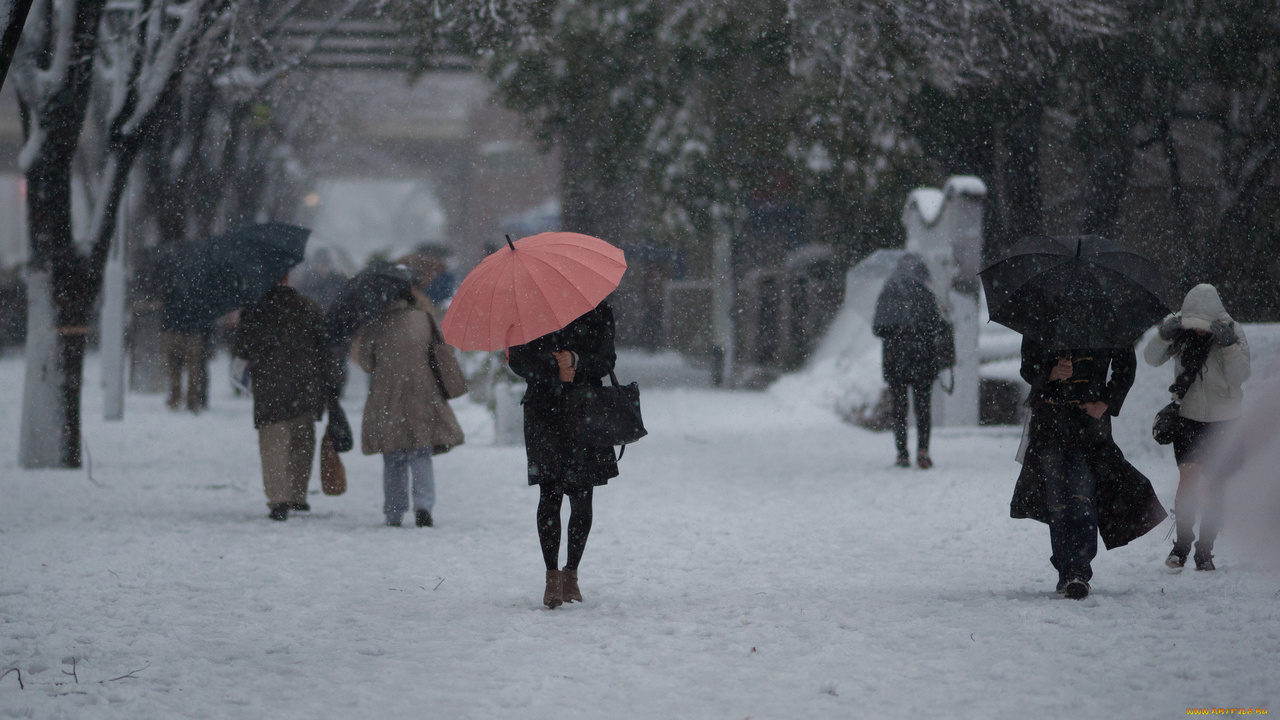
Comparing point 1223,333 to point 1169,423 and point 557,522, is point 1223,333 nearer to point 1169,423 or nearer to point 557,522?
point 1169,423

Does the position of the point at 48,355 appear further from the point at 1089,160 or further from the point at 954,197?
the point at 1089,160

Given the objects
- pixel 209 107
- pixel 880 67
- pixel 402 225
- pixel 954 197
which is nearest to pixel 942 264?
pixel 954 197

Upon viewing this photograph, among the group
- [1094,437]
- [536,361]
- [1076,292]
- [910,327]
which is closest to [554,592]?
[536,361]

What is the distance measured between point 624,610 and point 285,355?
360 cm

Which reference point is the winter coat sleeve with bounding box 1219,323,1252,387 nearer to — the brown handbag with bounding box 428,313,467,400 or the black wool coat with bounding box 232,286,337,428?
the brown handbag with bounding box 428,313,467,400

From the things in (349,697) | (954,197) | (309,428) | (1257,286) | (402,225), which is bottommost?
(349,697)

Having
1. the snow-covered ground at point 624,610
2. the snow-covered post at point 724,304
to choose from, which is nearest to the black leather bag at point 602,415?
the snow-covered ground at point 624,610

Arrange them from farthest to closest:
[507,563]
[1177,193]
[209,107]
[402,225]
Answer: [402,225] → [209,107] → [1177,193] → [507,563]

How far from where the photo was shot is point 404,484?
8.02 meters

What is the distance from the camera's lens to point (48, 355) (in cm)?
1096

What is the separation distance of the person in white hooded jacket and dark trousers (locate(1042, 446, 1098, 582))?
0.82 m

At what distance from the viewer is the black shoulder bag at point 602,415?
5.32m

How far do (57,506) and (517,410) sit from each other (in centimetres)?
502

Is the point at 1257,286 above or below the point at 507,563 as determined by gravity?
above
